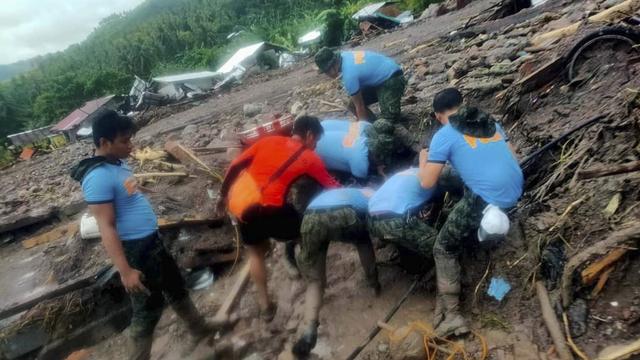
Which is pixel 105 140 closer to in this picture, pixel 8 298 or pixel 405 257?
pixel 405 257

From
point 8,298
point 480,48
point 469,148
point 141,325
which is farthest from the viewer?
point 480,48

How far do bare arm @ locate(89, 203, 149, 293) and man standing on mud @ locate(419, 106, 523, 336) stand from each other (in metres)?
2.15

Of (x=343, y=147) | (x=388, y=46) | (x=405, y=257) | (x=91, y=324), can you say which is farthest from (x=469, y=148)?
(x=388, y=46)

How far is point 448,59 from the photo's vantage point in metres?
7.73

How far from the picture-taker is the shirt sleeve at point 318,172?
3498mm

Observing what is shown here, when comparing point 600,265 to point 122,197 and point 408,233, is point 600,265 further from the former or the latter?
point 122,197

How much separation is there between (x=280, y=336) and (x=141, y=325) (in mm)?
1167

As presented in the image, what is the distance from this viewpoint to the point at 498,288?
3.11 meters

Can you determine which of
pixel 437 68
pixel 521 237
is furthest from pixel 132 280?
pixel 437 68

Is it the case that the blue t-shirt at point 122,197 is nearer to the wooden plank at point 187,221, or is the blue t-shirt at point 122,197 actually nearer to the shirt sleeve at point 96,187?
the shirt sleeve at point 96,187

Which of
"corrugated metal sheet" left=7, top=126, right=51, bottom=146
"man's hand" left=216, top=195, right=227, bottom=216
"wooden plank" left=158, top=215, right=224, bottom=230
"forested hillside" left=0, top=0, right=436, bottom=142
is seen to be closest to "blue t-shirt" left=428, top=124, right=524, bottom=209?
"man's hand" left=216, top=195, right=227, bottom=216

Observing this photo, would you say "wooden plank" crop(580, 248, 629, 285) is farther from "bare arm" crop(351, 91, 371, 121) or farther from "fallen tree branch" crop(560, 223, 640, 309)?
"bare arm" crop(351, 91, 371, 121)

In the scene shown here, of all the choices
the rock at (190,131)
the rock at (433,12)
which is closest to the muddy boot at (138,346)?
the rock at (190,131)

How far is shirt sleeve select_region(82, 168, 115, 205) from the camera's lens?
2910mm
